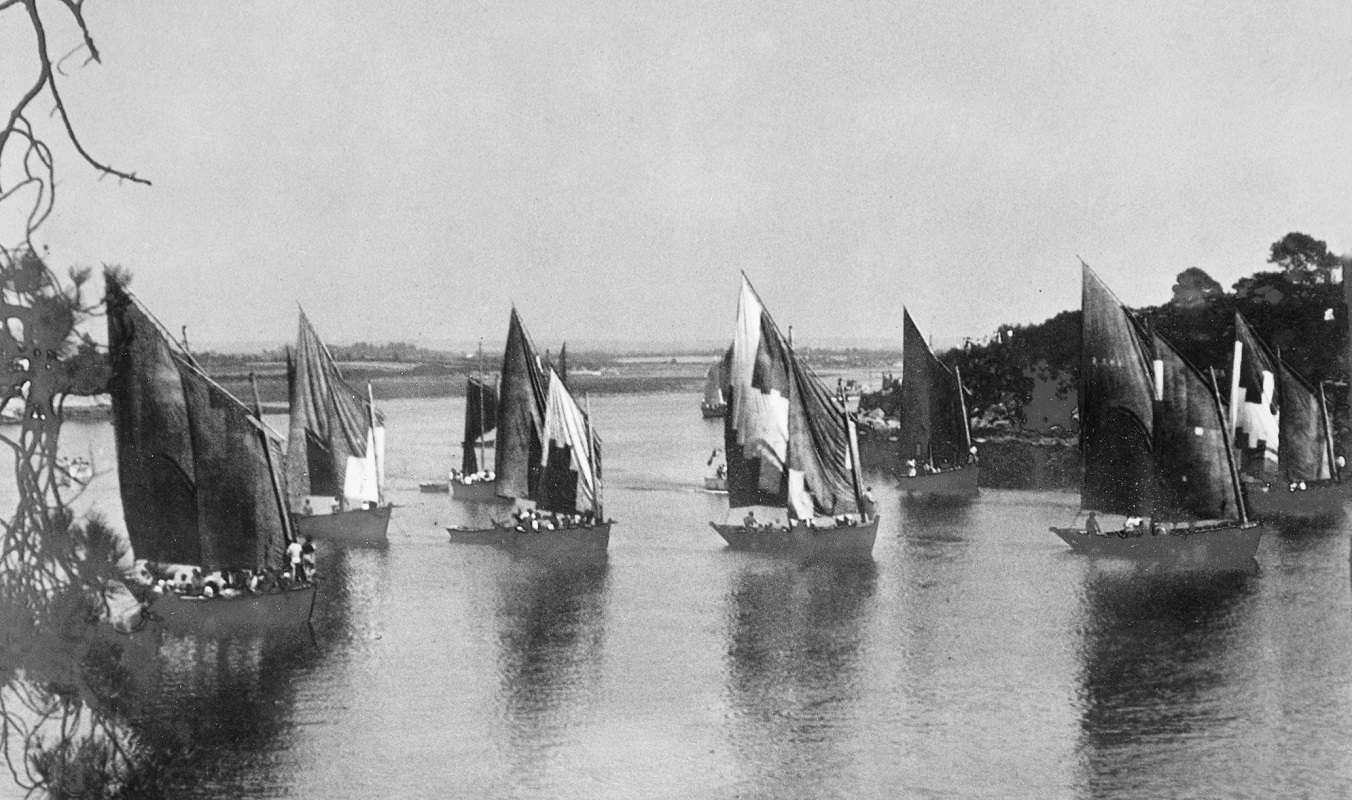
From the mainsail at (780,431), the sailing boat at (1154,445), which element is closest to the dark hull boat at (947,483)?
the mainsail at (780,431)

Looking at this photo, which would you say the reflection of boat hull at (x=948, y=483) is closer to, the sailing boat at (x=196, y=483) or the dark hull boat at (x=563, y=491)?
the dark hull boat at (x=563, y=491)

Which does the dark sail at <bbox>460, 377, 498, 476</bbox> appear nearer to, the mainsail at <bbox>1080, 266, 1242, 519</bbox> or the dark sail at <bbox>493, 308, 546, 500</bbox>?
the dark sail at <bbox>493, 308, 546, 500</bbox>

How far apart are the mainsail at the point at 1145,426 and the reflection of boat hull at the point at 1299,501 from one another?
12.4 m

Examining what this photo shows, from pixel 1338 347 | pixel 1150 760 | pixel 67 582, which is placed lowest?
pixel 1150 760

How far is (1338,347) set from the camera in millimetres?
64250

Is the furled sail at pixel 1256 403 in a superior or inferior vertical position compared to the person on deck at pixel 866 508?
superior

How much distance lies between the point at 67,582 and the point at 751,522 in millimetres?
37951

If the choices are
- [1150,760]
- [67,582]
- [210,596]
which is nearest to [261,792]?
[210,596]

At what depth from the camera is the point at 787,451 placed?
142 ft

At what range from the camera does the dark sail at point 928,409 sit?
62.8m

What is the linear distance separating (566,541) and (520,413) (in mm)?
7527

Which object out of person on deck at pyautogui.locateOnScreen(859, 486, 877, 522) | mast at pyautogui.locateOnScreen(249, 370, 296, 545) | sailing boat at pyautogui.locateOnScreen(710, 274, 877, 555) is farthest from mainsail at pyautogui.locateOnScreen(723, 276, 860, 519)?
mast at pyautogui.locateOnScreen(249, 370, 296, 545)

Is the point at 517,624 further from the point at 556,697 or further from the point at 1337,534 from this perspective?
the point at 1337,534

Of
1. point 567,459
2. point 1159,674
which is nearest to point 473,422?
point 567,459
